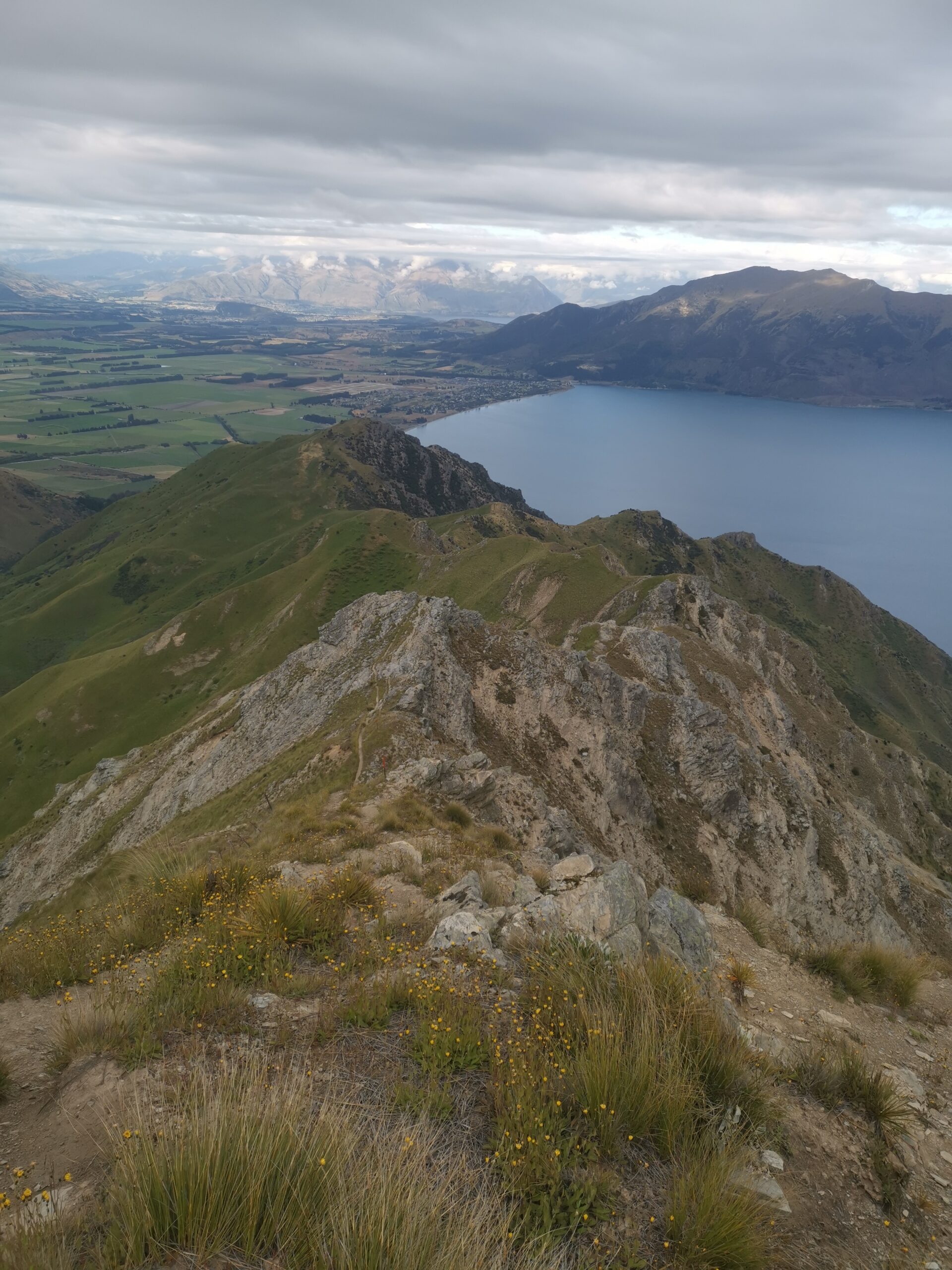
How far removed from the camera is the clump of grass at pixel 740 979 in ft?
33.1

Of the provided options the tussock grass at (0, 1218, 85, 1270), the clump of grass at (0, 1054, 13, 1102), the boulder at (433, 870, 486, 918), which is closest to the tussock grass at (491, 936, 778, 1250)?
the tussock grass at (0, 1218, 85, 1270)

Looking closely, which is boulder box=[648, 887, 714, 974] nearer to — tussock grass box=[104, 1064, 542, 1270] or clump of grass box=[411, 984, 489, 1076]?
clump of grass box=[411, 984, 489, 1076]

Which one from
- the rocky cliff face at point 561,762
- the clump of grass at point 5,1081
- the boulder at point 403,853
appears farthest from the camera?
the rocky cliff face at point 561,762

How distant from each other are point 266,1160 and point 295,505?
16659cm

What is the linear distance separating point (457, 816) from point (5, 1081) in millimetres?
14671

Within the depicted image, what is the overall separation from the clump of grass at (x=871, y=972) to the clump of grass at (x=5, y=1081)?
12.3 m

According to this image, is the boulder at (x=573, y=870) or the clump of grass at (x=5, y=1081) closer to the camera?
the clump of grass at (x=5, y=1081)

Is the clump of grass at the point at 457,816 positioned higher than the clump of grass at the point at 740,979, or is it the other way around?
the clump of grass at the point at 740,979

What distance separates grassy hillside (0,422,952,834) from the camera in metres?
78.9

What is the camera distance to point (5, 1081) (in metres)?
6.29

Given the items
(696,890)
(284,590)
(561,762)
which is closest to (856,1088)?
(696,890)

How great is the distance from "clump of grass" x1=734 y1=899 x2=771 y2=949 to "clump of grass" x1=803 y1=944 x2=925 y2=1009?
94 cm

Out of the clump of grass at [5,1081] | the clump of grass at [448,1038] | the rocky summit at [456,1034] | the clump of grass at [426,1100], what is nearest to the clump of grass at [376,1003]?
the rocky summit at [456,1034]

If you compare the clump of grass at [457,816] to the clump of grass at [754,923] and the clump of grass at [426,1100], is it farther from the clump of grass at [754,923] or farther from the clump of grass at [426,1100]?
the clump of grass at [426,1100]
